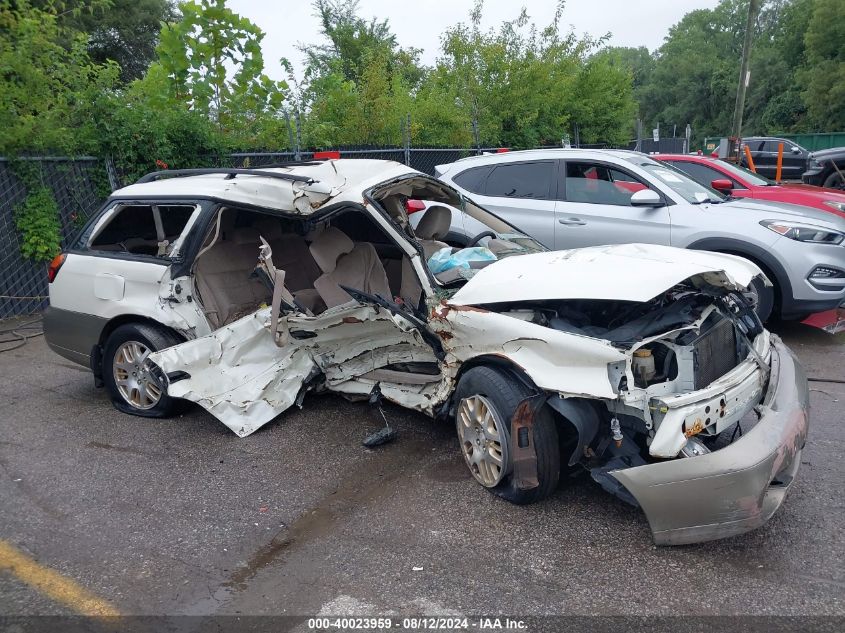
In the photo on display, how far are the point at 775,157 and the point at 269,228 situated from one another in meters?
22.9

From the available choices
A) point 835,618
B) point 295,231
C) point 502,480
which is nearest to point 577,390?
point 502,480

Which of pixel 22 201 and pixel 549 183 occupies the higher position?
pixel 22 201

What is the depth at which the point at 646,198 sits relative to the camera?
22.1 ft

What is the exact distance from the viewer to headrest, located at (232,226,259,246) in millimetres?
5504

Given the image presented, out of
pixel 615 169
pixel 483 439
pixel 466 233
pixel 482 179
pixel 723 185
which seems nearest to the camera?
pixel 483 439

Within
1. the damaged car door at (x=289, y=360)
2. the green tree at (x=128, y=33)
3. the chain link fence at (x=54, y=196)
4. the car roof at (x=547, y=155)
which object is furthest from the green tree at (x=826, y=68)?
the damaged car door at (x=289, y=360)

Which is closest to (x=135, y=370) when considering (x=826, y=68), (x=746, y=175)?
(x=746, y=175)

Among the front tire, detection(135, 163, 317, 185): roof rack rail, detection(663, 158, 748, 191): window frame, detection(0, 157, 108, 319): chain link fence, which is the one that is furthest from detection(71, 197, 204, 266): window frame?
detection(663, 158, 748, 191): window frame

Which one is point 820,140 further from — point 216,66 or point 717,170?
point 216,66

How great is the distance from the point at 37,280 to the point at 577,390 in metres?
8.13

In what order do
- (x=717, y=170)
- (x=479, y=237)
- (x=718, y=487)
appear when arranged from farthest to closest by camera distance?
1. (x=717, y=170)
2. (x=479, y=237)
3. (x=718, y=487)

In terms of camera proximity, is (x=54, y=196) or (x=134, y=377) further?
(x=54, y=196)

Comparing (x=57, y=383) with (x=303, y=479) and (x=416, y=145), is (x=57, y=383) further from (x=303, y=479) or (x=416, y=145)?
(x=416, y=145)

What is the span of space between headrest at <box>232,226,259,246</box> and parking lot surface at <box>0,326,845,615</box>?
1523 mm
